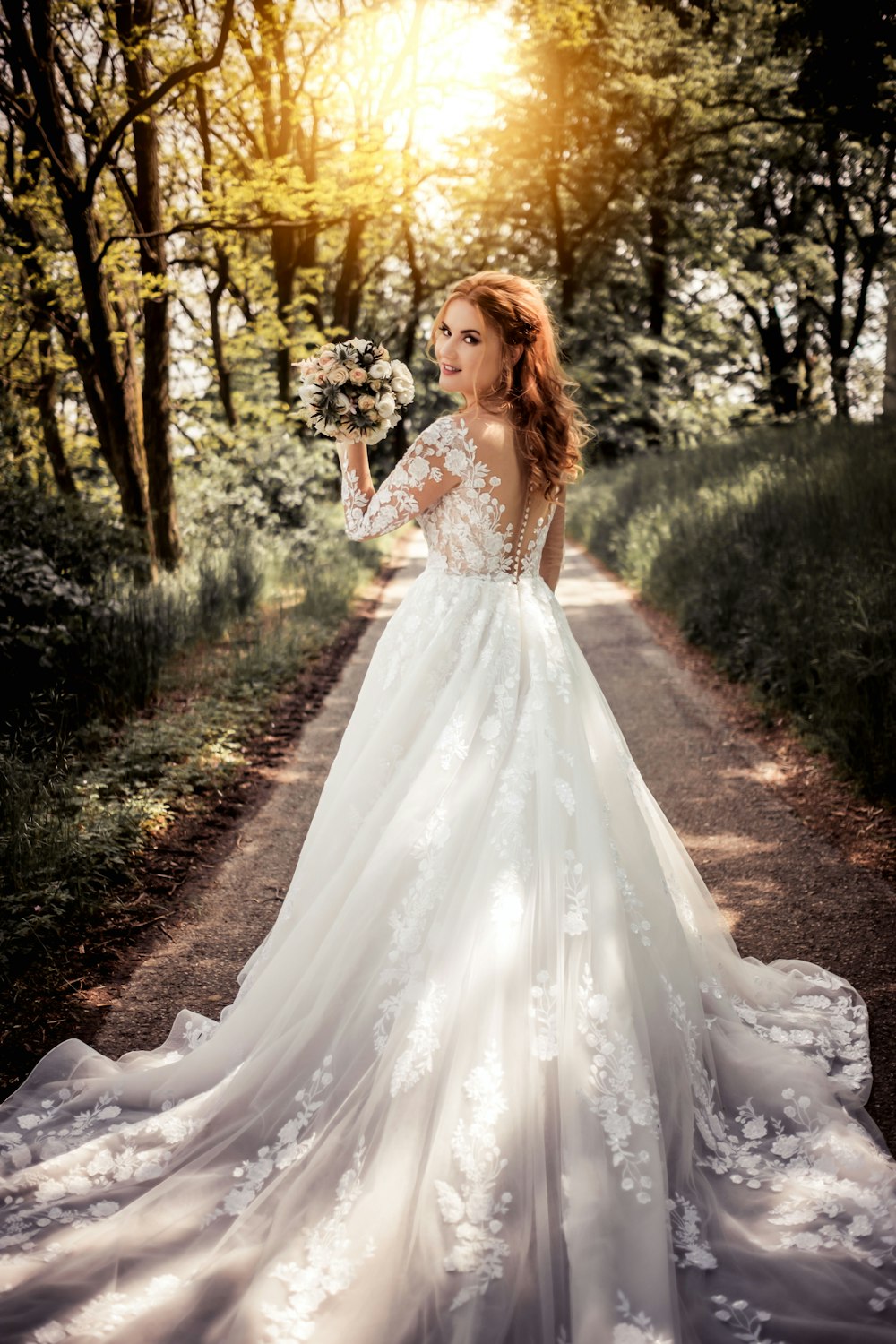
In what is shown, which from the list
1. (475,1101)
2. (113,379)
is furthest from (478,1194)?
(113,379)

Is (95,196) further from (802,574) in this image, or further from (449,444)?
(449,444)

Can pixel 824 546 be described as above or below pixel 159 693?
above

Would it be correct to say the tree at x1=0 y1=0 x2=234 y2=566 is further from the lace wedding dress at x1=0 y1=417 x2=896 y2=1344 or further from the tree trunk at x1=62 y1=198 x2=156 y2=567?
the lace wedding dress at x1=0 y1=417 x2=896 y2=1344

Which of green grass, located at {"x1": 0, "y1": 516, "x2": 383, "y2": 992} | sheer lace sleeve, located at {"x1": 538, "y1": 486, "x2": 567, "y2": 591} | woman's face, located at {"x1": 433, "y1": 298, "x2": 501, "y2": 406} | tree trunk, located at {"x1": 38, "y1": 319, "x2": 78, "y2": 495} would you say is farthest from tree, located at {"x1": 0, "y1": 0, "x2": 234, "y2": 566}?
sheer lace sleeve, located at {"x1": 538, "y1": 486, "x2": 567, "y2": 591}

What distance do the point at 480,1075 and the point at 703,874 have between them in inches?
100

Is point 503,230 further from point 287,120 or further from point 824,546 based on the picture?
point 824,546

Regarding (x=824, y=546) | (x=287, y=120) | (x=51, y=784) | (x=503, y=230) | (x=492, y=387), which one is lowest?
(x=51, y=784)

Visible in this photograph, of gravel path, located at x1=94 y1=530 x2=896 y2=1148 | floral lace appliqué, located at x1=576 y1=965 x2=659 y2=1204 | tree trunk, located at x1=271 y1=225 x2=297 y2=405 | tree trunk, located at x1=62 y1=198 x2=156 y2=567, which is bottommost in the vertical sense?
gravel path, located at x1=94 y1=530 x2=896 y2=1148

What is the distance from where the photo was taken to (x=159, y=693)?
730 centimetres

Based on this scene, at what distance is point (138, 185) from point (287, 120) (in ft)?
18.1

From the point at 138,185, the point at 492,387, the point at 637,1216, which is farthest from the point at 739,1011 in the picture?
the point at 138,185

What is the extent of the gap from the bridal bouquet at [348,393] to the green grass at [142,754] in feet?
7.53

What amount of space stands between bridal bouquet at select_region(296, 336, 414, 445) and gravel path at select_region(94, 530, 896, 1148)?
83.7 inches

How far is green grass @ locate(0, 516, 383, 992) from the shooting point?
4.07 m
